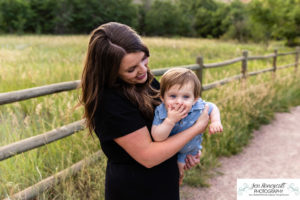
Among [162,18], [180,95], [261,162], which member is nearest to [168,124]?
[180,95]

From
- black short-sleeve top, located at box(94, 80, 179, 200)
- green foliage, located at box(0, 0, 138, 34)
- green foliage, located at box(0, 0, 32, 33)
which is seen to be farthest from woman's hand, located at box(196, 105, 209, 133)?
green foliage, located at box(0, 0, 32, 33)

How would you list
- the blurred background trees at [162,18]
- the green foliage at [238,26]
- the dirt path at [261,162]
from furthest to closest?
the green foliage at [238,26]
the blurred background trees at [162,18]
the dirt path at [261,162]

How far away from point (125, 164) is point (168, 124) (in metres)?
0.28

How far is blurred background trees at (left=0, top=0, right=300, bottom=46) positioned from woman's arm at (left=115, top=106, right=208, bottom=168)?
4680mm

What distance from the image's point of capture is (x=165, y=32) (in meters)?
44.1

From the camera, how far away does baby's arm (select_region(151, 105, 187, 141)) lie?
116cm

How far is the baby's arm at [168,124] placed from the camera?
1.16 m

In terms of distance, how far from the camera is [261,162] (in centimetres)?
354

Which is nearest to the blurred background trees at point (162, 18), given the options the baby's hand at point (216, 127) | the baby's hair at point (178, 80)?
the baby's hair at point (178, 80)

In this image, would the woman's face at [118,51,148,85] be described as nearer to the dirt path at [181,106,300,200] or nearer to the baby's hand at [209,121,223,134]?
the baby's hand at [209,121,223,134]

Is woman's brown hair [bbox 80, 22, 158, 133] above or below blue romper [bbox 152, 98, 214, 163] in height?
above

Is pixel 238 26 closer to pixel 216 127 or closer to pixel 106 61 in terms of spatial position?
pixel 216 127

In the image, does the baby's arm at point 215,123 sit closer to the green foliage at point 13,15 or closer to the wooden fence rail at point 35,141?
the wooden fence rail at point 35,141

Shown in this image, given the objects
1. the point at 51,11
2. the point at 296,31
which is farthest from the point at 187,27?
the point at 296,31
